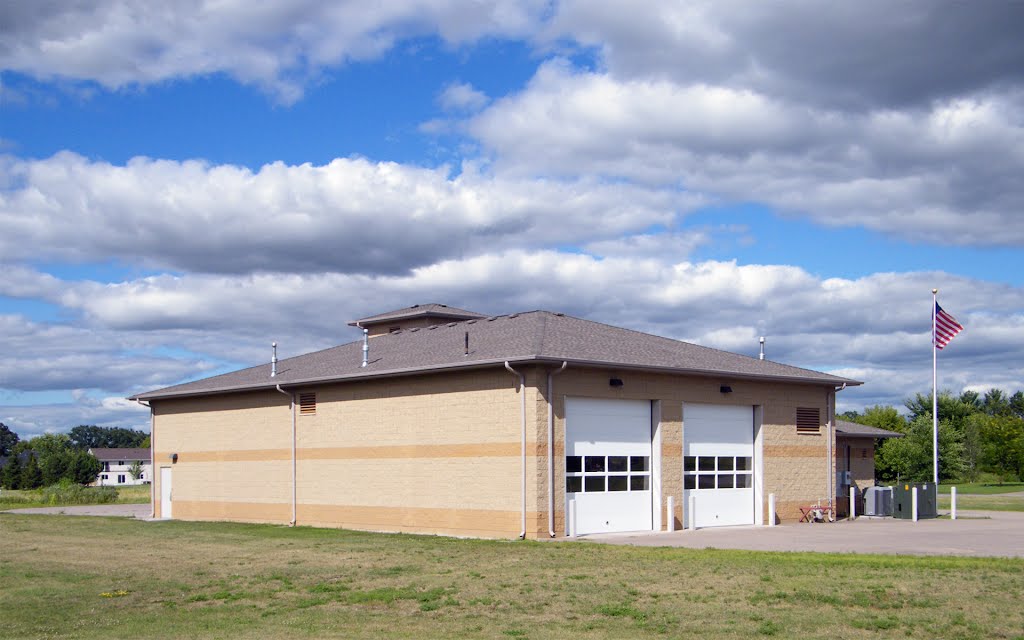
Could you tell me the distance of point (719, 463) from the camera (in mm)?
31734

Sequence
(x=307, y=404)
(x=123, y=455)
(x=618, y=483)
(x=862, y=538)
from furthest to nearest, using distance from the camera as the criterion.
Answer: (x=123, y=455) → (x=307, y=404) → (x=618, y=483) → (x=862, y=538)

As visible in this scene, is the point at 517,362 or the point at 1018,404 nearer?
the point at 517,362

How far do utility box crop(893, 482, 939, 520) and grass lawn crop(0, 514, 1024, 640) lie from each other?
53.3ft

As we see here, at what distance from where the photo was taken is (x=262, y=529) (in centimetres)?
3155

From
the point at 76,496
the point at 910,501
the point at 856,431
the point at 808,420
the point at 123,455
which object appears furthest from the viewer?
the point at 123,455

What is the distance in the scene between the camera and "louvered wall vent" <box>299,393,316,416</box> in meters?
33.8

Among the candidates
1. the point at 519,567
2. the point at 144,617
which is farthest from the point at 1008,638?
the point at 144,617

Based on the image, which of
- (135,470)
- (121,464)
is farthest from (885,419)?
(121,464)

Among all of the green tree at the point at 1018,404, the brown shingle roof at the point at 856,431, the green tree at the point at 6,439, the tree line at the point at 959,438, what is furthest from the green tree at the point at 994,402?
the green tree at the point at 6,439

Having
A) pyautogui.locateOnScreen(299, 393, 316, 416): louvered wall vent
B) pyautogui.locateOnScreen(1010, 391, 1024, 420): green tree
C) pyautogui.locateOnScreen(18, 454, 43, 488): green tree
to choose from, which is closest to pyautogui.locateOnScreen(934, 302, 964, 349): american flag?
pyautogui.locateOnScreen(299, 393, 316, 416): louvered wall vent

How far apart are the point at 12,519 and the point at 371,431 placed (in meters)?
16.8

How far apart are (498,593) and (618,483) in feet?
41.9

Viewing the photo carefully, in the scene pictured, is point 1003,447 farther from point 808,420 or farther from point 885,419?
point 808,420

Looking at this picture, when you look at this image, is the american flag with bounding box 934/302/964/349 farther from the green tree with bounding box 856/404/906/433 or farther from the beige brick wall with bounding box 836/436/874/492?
the green tree with bounding box 856/404/906/433
